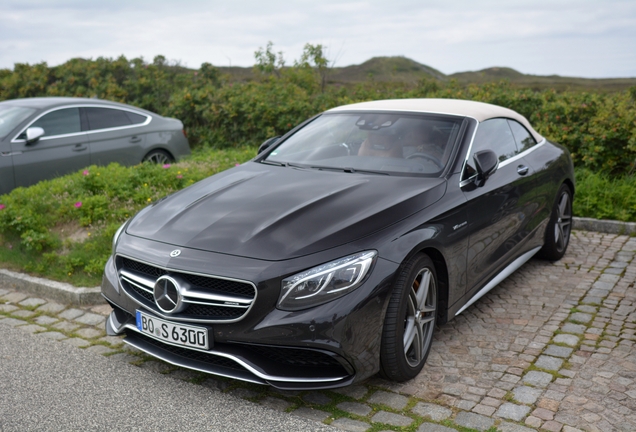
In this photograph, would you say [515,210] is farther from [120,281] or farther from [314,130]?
[120,281]

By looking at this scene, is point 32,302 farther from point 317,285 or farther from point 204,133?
point 204,133

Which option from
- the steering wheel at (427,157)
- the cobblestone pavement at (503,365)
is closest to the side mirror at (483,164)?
the steering wheel at (427,157)

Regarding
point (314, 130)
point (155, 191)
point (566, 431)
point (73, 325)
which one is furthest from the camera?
point (155, 191)

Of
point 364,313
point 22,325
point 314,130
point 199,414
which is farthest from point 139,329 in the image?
point 314,130

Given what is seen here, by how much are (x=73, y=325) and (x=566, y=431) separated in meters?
3.60

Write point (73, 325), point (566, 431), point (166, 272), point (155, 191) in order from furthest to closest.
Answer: point (155, 191) → point (73, 325) → point (166, 272) → point (566, 431)

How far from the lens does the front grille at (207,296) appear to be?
3514 millimetres

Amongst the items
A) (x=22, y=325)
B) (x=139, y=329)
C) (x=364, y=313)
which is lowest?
(x=22, y=325)

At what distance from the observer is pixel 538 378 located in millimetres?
4035

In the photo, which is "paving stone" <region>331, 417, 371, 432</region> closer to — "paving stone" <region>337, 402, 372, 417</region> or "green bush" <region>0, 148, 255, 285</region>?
"paving stone" <region>337, 402, 372, 417</region>

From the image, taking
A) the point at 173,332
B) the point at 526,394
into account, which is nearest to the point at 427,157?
the point at 526,394

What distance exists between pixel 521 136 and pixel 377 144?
1693 mm

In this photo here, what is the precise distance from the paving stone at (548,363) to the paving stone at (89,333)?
10.2 feet

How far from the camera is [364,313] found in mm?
3479
